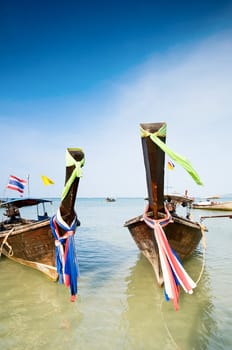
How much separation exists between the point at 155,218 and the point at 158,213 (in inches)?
8.2

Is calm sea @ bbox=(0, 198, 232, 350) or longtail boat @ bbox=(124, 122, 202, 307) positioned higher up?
longtail boat @ bbox=(124, 122, 202, 307)

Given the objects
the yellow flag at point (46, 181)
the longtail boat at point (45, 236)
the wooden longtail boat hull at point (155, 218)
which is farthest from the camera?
the yellow flag at point (46, 181)

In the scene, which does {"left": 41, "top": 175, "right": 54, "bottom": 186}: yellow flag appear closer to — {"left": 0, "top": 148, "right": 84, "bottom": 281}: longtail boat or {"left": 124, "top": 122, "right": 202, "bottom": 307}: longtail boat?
{"left": 0, "top": 148, "right": 84, "bottom": 281}: longtail boat

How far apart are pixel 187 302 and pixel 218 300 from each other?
36.7 inches

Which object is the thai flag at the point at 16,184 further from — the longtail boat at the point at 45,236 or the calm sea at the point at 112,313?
the calm sea at the point at 112,313

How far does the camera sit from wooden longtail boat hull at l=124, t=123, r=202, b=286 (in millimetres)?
4836

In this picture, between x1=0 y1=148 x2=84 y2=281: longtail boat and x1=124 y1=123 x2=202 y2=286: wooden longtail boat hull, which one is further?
x1=0 y1=148 x2=84 y2=281: longtail boat

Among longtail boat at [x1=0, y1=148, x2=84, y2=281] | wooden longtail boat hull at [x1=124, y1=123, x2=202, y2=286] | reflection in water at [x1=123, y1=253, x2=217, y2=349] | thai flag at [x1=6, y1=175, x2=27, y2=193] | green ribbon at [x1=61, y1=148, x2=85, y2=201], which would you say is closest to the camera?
reflection in water at [x1=123, y1=253, x2=217, y2=349]

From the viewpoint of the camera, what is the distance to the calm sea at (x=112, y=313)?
422 centimetres

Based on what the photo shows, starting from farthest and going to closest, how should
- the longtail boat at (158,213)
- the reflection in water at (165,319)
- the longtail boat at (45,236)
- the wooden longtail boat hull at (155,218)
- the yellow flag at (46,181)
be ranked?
the yellow flag at (46,181), the longtail boat at (45,236), the wooden longtail boat hull at (155,218), the longtail boat at (158,213), the reflection in water at (165,319)

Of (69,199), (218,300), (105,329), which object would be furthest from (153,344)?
(69,199)

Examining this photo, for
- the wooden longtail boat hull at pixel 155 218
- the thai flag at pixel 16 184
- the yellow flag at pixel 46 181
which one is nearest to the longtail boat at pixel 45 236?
the wooden longtail boat hull at pixel 155 218

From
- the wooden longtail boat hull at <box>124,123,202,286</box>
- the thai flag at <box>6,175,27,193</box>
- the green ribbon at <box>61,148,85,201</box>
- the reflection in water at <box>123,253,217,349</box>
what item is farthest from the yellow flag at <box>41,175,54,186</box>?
the reflection in water at <box>123,253,217,349</box>

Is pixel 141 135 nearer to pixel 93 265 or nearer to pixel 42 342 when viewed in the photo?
pixel 42 342
